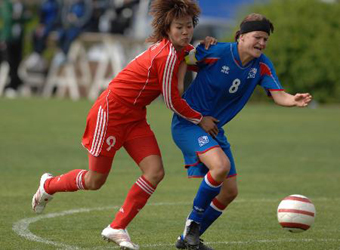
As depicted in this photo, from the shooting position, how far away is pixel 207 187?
6582 mm

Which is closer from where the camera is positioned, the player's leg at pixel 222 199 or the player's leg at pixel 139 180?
the player's leg at pixel 139 180

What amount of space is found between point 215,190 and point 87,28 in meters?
18.9

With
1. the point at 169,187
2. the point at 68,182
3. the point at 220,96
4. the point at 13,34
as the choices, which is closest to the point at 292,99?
the point at 220,96

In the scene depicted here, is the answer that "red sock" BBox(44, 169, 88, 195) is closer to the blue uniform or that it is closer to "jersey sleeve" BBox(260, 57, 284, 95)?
the blue uniform

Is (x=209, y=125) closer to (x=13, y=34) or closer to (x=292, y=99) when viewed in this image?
(x=292, y=99)

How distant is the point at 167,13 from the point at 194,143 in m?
1.05

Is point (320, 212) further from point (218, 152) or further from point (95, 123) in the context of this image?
point (95, 123)

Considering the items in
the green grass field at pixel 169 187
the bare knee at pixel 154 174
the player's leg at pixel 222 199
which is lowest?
the green grass field at pixel 169 187

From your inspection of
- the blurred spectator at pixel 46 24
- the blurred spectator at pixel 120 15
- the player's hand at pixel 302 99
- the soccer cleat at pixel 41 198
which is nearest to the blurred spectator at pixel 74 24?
the blurred spectator at pixel 46 24

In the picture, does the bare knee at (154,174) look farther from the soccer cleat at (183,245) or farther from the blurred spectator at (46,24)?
the blurred spectator at (46,24)

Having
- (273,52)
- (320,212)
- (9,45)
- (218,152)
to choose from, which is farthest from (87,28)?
(218,152)

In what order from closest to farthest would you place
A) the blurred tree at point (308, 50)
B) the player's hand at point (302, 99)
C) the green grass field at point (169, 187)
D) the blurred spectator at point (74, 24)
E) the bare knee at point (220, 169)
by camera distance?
the bare knee at point (220, 169) < the player's hand at point (302, 99) < the green grass field at point (169, 187) < the blurred tree at point (308, 50) < the blurred spectator at point (74, 24)

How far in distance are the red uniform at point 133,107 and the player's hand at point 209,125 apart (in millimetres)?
122

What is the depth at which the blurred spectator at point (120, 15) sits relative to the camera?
24781 millimetres
